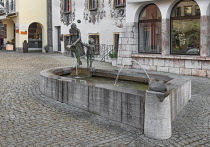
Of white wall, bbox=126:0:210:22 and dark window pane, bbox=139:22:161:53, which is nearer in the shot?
white wall, bbox=126:0:210:22

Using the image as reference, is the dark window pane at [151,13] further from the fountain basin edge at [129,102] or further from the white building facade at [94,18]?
the fountain basin edge at [129,102]

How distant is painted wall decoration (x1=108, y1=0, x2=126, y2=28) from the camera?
18.4 meters

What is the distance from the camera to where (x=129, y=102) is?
5453 millimetres

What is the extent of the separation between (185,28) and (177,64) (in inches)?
60.4

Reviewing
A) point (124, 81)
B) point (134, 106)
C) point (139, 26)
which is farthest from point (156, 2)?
point (134, 106)

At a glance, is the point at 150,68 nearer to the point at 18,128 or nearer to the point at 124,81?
the point at 124,81

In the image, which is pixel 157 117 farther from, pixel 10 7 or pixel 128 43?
pixel 10 7

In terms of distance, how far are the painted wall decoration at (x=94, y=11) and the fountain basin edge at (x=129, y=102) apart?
13077mm

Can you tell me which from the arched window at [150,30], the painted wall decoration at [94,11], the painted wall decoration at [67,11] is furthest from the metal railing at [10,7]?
the arched window at [150,30]

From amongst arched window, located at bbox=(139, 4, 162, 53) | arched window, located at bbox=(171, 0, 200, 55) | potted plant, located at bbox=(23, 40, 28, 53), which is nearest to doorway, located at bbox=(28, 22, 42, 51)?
potted plant, located at bbox=(23, 40, 28, 53)

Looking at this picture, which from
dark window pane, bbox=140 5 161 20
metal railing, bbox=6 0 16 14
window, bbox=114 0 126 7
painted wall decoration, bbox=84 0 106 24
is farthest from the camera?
metal railing, bbox=6 0 16 14

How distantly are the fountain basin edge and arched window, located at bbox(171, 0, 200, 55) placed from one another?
5704 mm

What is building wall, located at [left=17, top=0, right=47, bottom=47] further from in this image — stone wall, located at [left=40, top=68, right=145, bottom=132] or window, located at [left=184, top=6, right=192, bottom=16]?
stone wall, located at [left=40, top=68, right=145, bottom=132]

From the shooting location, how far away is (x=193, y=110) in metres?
6.62
